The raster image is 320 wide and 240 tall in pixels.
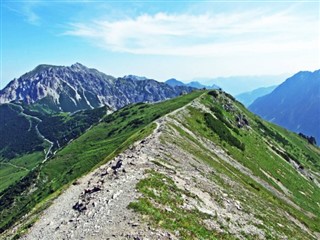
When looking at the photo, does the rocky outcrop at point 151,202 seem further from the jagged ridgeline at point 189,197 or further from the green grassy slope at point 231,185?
the green grassy slope at point 231,185

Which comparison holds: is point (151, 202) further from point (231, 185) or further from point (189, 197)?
point (231, 185)

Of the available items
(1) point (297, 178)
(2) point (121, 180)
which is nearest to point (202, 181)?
(2) point (121, 180)

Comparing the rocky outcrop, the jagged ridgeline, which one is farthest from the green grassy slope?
the rocky outcrop

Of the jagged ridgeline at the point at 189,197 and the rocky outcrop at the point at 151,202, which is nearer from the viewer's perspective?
the rocky outcrop at the point at 151,202

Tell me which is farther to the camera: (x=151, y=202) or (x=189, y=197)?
(x=189, y=197)

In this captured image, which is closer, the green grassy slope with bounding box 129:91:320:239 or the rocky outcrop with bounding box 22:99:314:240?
the rocky outcrop with bounding box 22:99:314:240

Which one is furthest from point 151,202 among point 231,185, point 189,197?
point 231,185

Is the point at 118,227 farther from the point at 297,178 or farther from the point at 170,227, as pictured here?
the point at 297,178

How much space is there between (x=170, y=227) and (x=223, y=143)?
8696 centimetres

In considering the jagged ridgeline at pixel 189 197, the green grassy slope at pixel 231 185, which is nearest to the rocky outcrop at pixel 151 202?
the jagged ridgeline at pixel 189 197

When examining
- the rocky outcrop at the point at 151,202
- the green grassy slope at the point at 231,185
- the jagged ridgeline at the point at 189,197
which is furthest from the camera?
the green grassy slope at the point at 231,185

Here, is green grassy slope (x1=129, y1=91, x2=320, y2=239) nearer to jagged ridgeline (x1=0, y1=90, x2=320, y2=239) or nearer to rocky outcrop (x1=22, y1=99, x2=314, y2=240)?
jagged ridgeline (x1=0, y1=90, x2=320, y2=239)

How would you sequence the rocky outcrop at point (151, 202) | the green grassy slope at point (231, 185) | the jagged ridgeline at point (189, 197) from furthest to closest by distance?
the green grassy slope at point (231, 185) → the jagged ridgeline at point (189, 197) → the rocky outcrop at point (151, 202)

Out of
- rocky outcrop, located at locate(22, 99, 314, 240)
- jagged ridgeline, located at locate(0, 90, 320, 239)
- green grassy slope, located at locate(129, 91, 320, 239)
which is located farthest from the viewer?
green grassy slope, located at locate(129, 91, 320, 239)
